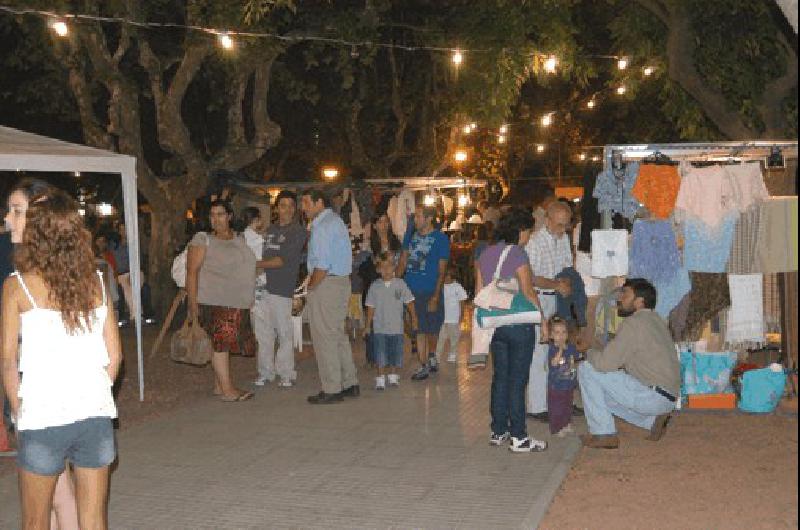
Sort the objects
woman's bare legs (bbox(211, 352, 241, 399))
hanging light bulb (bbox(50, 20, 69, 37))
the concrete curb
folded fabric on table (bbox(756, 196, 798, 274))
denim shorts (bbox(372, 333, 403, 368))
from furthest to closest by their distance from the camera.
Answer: hanging light bulb (bbox(50, 20, 69, 37)) → denim shorts (bbox(372, 333, 403, 368)) → woman's bare legs (bbox(211, 352, 241, 399)) → folded fabric on table (bbox(756, 196, 798, 274)) → the concrete curb

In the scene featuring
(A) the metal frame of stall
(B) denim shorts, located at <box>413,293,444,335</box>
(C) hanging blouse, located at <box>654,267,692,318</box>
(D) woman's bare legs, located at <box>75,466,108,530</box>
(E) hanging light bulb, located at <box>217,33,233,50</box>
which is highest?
(E) hanging light bulb, located at <box>217,33,233,50</box>

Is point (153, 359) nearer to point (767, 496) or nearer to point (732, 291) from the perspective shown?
point (732, 291)

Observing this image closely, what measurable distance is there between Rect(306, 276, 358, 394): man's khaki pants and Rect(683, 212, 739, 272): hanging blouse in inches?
129

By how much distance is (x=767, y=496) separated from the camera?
21.8 ft

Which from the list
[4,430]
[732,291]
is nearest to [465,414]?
[732,291]

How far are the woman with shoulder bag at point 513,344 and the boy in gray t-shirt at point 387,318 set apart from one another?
117 inches

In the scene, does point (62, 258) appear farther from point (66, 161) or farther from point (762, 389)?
point (762, 389)

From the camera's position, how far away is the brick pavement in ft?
21.1

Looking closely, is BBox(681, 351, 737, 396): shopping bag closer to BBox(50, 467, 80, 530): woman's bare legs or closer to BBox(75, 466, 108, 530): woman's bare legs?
BBox(50, 467, 80, 530): woman's bare legs

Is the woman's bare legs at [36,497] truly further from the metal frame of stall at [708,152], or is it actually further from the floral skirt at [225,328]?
the metal frame of stall at [708,152]

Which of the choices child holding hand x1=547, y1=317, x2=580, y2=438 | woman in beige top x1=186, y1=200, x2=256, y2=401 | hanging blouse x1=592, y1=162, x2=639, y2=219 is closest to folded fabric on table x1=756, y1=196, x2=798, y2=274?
hanging blouse x1=592, y1=162, x2=639, y2=219

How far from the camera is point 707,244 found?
362 inches

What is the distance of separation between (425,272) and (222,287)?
2470mm

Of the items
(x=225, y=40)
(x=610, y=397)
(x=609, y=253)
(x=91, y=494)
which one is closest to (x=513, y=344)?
(x=610, y=397)
